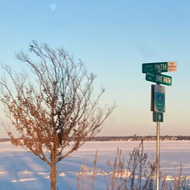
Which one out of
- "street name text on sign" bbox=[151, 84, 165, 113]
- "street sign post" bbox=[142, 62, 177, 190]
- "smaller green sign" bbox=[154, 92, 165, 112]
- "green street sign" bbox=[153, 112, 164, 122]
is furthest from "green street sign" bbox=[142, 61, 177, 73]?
"green street sign" bbox=[153, 112, 164, 122]

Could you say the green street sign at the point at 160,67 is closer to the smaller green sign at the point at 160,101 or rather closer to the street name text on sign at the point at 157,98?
the street name text on sign at the point at 157,98

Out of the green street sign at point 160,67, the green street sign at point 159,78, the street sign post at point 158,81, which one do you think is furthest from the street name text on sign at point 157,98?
the green street sign at point 160,67

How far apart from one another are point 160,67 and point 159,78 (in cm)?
19

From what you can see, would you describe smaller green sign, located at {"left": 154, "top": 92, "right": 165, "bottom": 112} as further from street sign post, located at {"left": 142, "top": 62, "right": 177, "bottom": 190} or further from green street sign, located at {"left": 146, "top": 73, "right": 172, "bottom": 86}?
green street sign, located at {"left": 146, "top": 73, "right": 172, "bottom": 86}

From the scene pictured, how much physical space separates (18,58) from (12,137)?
181 cm

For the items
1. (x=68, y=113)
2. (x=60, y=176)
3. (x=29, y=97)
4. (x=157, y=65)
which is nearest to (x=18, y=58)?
(x=29, y=97)

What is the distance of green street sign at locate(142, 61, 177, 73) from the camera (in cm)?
713

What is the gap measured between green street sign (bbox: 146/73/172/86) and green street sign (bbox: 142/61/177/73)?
9cm

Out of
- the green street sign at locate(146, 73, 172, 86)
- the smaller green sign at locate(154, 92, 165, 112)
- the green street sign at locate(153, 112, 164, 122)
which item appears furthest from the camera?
the green street sign at locate(146, 73, 172, 86)

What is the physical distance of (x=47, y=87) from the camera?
9.12m

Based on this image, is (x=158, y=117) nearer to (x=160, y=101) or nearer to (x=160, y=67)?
(x=160, y=101)

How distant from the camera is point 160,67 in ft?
23.5

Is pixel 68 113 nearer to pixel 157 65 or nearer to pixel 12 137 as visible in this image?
pixel 12 137

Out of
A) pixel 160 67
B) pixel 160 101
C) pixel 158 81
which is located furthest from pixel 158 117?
pixel 160 67
